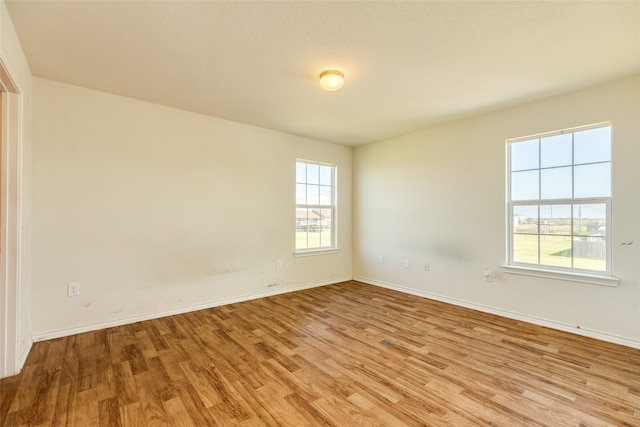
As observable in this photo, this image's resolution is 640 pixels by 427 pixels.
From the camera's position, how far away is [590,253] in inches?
110

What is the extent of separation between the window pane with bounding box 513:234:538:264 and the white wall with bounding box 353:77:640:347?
0.43 ft

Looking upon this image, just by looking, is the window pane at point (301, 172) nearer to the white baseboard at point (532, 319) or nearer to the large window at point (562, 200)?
the white baseboard at point (532, 319)

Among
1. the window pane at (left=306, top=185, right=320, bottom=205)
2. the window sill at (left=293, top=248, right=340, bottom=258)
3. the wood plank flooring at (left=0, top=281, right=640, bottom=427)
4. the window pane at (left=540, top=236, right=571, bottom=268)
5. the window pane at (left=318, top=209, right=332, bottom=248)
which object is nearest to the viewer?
the wood plank flooring at (left=0, top=281, right=640, bottom=427)

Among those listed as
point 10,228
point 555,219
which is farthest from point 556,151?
point 10,228

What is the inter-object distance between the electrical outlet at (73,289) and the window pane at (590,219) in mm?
4940

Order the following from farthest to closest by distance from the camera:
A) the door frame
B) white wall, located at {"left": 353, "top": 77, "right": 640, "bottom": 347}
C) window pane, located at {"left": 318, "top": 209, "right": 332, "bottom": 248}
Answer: window pane, located at {"left": 318, "top": 209, "right": 332, "bottom": 248} < white wall, located at {"left": 353, "top": 77, "right": 640, "bottom": 347} < the door frame

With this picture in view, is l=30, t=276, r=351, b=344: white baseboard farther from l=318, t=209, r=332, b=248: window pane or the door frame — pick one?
l=318, t=209, r=332, b=248: window pane

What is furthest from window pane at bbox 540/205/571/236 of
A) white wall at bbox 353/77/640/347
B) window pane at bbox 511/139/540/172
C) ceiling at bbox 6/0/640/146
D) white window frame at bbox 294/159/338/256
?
white window frame at bbox 294/159/338/256

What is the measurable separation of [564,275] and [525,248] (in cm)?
44

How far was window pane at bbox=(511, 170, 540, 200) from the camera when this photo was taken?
3.16m

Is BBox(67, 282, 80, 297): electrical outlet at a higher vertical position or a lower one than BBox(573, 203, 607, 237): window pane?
lower

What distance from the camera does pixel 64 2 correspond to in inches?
67.3

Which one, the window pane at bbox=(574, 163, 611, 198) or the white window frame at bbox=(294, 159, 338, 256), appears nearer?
the window pane at bbox=(574, 163, 611, 198)

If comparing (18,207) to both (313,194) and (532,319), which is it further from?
(532,319)
